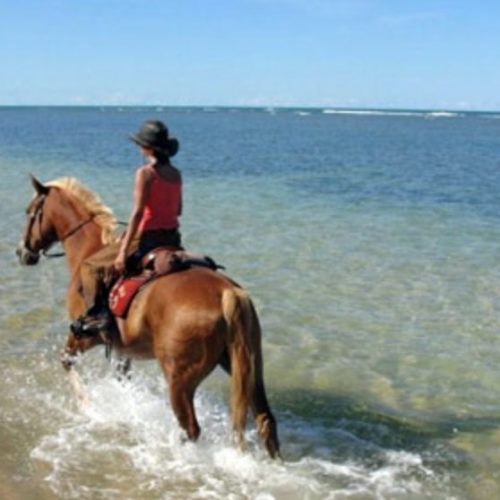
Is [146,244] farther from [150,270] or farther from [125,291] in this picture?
[125,291]

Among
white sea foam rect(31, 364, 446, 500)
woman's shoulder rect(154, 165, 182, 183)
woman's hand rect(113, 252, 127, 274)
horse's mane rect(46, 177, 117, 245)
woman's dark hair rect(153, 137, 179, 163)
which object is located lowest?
white sea foam rect(31, 364, 446, 500)

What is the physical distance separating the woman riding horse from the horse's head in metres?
1.11

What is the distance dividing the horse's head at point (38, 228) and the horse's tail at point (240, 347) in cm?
302

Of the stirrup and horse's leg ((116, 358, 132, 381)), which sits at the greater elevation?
the stirrup

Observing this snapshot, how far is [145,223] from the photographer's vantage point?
23.7ft

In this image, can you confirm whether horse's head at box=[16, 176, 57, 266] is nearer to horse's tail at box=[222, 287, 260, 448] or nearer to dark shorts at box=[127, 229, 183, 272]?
dark shorts at box=[127, 229, 183, 272]

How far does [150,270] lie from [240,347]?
1306mm

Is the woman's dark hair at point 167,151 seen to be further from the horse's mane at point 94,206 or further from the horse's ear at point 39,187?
the horse's ear at point 39,187

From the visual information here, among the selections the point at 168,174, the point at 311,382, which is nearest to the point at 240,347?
the point at 168,174

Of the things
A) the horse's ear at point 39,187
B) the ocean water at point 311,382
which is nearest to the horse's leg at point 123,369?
the ocean water at point 311,382

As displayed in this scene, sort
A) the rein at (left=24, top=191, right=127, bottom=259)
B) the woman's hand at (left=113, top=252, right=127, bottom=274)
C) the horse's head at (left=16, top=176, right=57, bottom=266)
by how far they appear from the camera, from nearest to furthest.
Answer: the woman's hand at (left=113, top=252, right=127, bottom=274) → the rein at (left=24, top=191, right=127, bottom=259) → the horse's head at (left=16, top=176, right=57, bottom=266)

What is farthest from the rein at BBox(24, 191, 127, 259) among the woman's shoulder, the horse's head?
the woman's shoulder

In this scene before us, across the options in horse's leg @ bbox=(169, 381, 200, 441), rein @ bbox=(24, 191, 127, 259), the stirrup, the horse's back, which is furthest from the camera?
rein @ bbox=(24, 191, 127, 259)

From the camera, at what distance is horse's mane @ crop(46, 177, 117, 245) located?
8.09m
